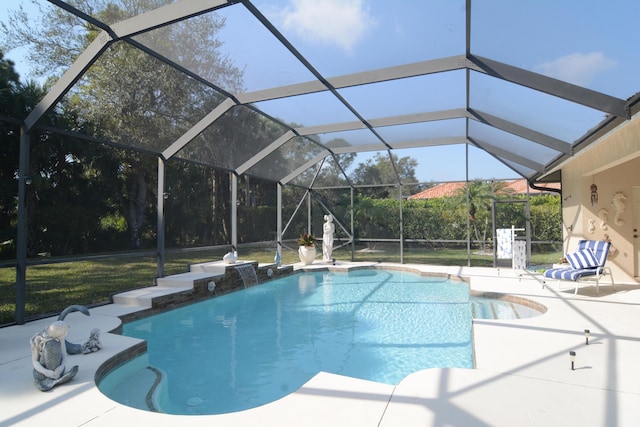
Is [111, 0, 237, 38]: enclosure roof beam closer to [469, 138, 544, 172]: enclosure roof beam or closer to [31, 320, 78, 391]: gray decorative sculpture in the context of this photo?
[31, 320, 78, 391]: gray decorative sculpture

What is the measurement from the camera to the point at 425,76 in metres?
6.27

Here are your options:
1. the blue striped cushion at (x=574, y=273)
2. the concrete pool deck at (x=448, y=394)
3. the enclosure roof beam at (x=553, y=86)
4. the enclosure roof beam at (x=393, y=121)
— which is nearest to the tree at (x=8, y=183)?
the concrete pool deck at (x=448, y=394)

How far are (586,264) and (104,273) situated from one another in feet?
39.9

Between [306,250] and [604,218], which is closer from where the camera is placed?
[604,218]

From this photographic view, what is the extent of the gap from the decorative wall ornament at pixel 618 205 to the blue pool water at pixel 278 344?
11.7ft

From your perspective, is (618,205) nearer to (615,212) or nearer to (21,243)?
(615,212)

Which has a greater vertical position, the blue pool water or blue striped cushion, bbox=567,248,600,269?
blue striped cushion, bbox=567,248,600,269

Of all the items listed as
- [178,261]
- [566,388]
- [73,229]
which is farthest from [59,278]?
[566,388]

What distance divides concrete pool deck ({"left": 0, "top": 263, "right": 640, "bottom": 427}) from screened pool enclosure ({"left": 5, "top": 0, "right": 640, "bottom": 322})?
263 centimetres

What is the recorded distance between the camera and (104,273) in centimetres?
1096

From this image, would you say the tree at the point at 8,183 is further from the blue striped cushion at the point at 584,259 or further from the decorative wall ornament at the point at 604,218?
the decorative wall ornament at the point at 604,218

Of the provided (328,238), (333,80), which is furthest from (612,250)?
(328,238)

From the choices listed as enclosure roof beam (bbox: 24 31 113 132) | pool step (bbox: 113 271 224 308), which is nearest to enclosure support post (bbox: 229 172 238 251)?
pool step (bbox: 113 271 224 308)

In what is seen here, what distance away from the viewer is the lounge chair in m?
6.44
